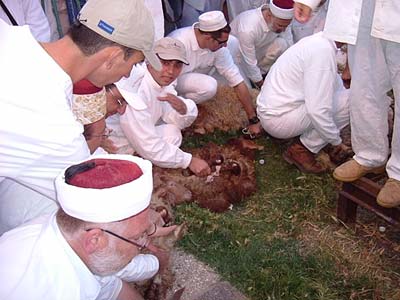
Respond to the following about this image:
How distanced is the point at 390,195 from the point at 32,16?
2.73 meters

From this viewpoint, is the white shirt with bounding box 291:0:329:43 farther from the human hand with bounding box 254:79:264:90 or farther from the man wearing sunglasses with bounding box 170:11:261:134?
the man wearing sunglasses with bounding box 170:11:261:134

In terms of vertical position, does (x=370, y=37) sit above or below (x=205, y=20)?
above

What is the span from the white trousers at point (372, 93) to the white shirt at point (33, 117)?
1903mm

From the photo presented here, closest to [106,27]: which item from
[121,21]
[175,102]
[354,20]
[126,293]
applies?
[121,21]

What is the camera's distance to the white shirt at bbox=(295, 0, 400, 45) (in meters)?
3.30

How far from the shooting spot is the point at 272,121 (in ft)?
16.0

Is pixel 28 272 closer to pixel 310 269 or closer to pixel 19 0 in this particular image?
pixel 310 269

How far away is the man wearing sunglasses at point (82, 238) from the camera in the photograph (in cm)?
214

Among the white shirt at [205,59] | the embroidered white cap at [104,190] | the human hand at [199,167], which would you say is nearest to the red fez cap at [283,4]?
the white shirt at [205,59]

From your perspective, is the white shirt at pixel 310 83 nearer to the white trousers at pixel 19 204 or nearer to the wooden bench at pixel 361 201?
the wooden bench at pixel 361 201

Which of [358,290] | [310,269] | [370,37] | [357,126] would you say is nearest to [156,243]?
[310,269]

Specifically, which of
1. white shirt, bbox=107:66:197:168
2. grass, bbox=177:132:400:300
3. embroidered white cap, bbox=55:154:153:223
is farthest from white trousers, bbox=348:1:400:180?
embroidered white cap, bbox=55:154:153:223

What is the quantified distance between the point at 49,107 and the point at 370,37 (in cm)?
204

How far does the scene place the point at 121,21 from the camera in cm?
276
